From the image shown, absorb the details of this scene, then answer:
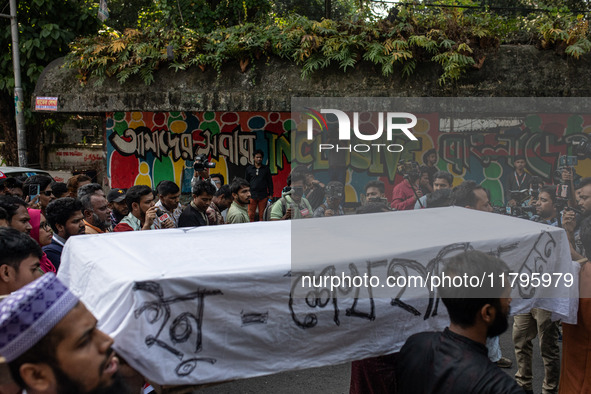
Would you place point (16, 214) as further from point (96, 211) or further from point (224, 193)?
point (224, 193)

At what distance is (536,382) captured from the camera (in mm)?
4977

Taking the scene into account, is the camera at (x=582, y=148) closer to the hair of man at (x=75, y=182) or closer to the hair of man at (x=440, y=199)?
the hair of man at (x=440, y=199)

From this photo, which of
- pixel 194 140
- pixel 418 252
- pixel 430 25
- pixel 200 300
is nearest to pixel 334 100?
pixel 430 25

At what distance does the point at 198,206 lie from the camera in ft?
19.6

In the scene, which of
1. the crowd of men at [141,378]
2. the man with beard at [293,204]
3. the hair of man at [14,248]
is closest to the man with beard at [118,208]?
the crowd of men at [141,378]

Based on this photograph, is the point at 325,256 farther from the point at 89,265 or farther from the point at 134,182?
the point at 134,182

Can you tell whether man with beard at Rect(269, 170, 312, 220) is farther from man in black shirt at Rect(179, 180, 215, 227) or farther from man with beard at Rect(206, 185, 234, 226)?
man in black shirt at Rect(179, 180, 215, 227)

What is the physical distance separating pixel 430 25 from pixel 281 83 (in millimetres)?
2603

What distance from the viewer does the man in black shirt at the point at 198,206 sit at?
5832 millimetres

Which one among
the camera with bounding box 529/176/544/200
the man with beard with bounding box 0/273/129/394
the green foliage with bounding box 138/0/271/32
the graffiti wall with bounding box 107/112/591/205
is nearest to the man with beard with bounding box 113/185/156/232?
the man with beard with bounding box 0/273/129/394

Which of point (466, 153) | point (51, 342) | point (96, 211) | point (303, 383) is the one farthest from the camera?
point (466, 153)

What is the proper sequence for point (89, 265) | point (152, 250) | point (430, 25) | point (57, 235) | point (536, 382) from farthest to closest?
point (430, 25), point (536, 382), point (57, 235), point (152, 250), point (89, 265)

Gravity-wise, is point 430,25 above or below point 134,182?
above

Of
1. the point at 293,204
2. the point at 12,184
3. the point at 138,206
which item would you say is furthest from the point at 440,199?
the point at 12,184
